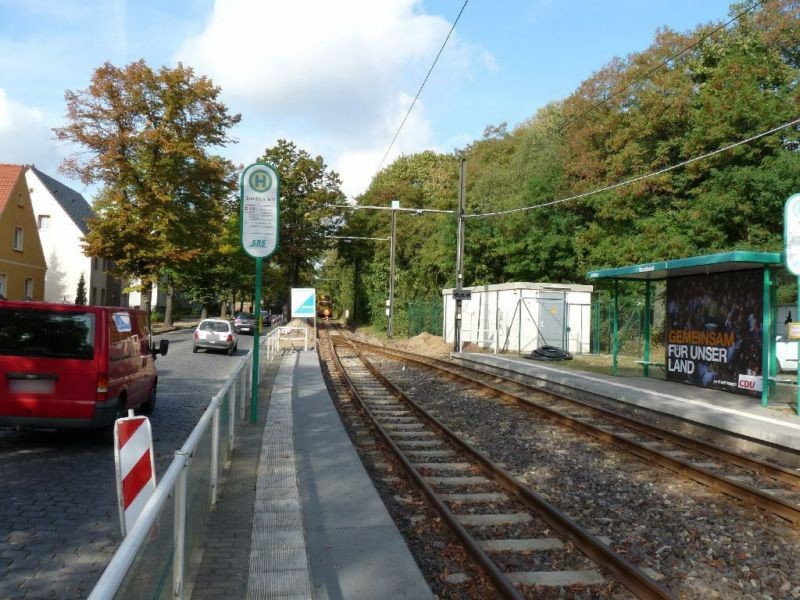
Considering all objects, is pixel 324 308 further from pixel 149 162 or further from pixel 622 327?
pixel 622 327

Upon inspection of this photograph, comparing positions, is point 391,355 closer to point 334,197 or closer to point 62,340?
point 62,340

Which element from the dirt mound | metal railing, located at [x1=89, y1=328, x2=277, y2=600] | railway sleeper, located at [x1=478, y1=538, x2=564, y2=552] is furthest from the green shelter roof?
the dirt mound

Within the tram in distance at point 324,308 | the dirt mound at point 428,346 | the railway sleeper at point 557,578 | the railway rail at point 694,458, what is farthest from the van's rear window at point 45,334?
the tram in distance at point 324,308

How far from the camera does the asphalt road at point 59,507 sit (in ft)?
15.2

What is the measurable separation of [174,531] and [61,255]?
5384 centimetres

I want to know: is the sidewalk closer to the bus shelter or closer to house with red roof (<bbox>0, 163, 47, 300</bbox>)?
the bus shelter

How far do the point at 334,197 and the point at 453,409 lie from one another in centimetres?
4592

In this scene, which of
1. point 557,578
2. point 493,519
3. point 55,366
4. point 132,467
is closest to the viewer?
point 132,467

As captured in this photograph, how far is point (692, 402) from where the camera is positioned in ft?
44.0

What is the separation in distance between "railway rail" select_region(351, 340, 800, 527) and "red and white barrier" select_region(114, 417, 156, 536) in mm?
5783

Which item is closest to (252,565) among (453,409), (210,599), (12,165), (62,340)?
(210,599)

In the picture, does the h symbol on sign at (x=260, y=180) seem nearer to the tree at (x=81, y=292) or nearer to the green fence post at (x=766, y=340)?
the green fence post at (x=766, y=340)

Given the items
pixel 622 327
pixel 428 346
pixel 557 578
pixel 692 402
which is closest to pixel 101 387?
pixel 557 578

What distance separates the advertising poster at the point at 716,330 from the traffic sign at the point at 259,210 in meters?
9.74
